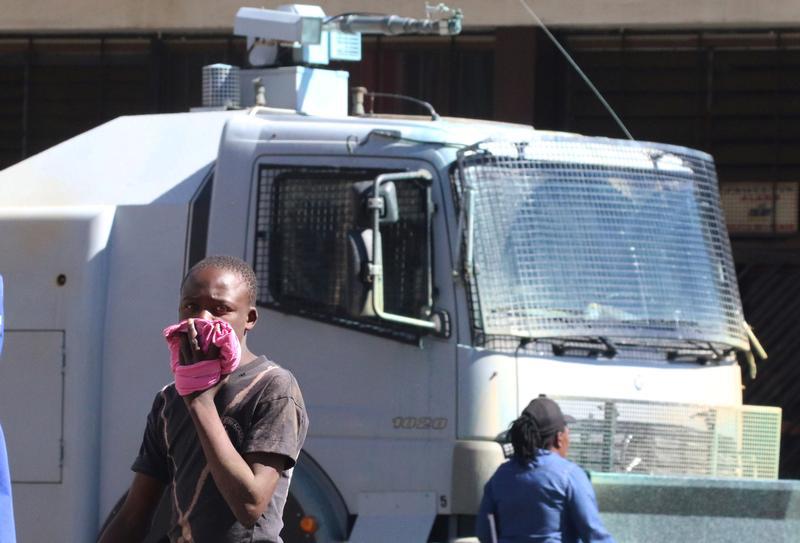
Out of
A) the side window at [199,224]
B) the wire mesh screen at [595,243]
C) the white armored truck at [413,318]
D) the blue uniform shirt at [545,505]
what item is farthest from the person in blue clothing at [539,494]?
the side window at [199,224]

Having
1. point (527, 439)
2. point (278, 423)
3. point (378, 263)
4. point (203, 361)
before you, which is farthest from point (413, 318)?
point (203, 361)

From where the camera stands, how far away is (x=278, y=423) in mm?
3371

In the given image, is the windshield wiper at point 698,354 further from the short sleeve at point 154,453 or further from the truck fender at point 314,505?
the short sleeve at point 154,453

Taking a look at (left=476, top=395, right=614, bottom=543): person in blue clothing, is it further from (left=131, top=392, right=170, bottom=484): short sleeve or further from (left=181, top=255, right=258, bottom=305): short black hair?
(left=181, top=255, right=258, bottom=305): short black hair

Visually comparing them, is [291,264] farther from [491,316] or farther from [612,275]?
[612,275]

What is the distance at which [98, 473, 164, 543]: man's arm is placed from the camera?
371 cm

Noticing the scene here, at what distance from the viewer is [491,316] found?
621cm

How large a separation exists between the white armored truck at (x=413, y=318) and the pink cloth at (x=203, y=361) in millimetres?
2809

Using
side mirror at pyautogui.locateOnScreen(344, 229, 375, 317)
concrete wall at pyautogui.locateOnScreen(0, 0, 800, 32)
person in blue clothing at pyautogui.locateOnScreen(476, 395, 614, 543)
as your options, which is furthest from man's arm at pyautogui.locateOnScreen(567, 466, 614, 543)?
concrete wall at pyautogui.locateOnScreen(0, 0, 800, 32)

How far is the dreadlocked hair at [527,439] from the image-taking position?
5676 mm

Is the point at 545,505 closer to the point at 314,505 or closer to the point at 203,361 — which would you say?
the point at 314,505

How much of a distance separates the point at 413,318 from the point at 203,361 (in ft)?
9.86

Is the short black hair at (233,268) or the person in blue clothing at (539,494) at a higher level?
the short black hair at (233,268)

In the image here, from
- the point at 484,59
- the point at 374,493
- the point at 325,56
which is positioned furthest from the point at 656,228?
the point at 484,59
